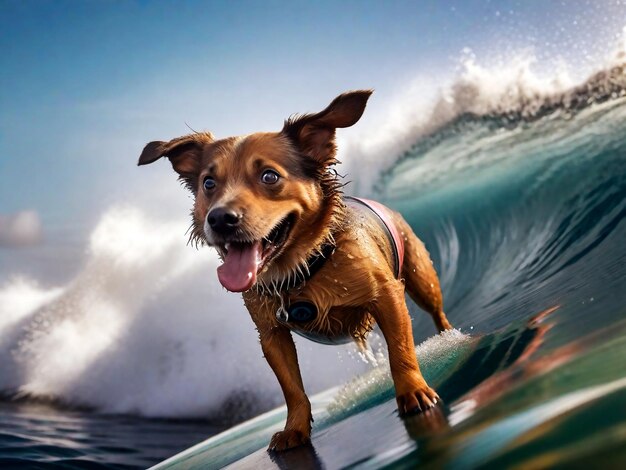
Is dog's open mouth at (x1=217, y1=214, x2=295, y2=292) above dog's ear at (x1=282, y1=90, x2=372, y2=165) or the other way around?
the other way around

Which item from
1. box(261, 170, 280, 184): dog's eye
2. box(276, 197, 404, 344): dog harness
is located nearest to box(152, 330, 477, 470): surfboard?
box(276, 197, 404, 344): dog harness

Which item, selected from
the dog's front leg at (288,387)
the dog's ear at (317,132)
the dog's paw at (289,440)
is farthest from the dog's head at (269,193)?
the dog's paw at (289,440)

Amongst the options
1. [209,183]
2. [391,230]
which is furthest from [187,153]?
[391,230]

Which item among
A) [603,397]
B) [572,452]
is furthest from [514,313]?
[572,452]

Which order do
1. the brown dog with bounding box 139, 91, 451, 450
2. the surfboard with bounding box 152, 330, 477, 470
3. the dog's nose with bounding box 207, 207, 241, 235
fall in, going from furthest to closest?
the brown dog with bounding box 139, 91, 451, 450 < the dog's nose with bounding box 207, 207, 241, 235 < the surfboard with bounding box 152, 330, 477, 470

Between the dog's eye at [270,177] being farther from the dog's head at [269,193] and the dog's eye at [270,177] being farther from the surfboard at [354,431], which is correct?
the surfboard at [354,431]

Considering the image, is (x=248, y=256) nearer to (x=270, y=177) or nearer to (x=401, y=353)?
(x=270, y=177)

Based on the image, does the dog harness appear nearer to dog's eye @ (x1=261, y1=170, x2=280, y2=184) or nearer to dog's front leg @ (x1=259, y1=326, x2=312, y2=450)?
dog's front leg @ (x1=259, y1=326, x2=312, y2=450)

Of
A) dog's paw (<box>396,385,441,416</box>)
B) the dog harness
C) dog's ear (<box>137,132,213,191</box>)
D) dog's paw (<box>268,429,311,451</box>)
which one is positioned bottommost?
dog's paw (<box>396,385,441,416</box>)
